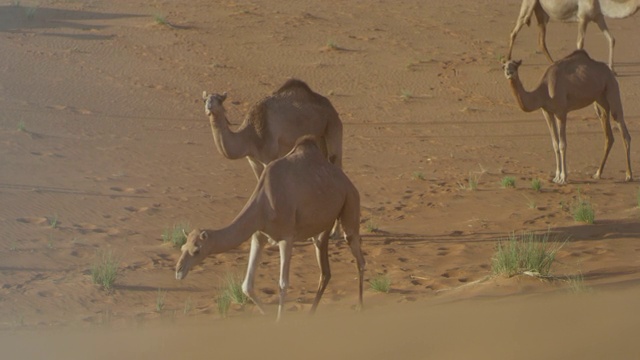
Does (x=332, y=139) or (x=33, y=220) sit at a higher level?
(x=332, y=139)

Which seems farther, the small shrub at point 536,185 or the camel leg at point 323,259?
the small shrub at point 536,185

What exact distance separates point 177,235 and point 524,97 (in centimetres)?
503

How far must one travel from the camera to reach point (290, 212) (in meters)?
9.25

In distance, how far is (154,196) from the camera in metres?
14.3

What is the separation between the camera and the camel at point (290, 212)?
9070mm

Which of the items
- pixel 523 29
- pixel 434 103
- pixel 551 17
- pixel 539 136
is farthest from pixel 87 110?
pixel 523 29

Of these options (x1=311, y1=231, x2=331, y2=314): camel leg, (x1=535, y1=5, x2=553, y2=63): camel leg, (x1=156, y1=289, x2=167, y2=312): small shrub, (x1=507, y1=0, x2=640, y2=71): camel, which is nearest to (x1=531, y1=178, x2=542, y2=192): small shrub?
(x1=311, y1=231, x2=331, y2=314): camel leg

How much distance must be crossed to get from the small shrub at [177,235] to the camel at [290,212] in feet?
8.83

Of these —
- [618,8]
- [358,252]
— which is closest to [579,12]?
[618,8]

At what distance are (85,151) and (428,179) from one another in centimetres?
487

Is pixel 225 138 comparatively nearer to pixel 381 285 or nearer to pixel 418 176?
pixel 381 285

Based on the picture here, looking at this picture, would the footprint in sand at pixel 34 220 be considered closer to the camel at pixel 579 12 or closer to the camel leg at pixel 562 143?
the camel leg at pixel 562 143

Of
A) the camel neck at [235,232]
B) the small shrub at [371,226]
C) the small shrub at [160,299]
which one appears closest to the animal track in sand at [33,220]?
the small shrub at [160,299]

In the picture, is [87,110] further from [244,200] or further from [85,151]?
[244,200]
